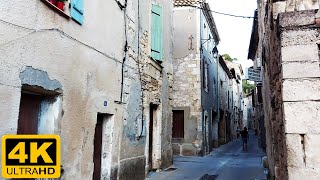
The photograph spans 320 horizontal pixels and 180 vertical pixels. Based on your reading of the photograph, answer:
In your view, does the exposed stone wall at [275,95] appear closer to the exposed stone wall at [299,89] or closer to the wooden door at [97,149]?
the exposed stone wall at [299,89]

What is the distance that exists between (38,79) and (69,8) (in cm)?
133

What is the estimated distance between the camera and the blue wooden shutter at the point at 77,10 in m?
4.86

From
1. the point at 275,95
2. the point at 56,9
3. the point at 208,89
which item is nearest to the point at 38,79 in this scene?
the point at 56,9

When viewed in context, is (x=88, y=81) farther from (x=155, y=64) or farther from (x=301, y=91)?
(x=155, y=64)

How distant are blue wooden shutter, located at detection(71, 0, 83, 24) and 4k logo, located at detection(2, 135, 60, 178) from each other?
3293 mm

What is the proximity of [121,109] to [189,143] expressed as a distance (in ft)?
26.8

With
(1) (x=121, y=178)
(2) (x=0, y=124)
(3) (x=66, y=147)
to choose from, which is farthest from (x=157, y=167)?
(2) (x=0, y=124)

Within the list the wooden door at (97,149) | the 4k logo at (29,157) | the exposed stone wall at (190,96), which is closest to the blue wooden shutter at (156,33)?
the wooden door at (97,149)

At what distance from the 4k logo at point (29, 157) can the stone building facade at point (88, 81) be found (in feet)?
6.05

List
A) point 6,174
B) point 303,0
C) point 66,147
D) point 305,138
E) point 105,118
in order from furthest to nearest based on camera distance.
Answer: point 105,118 → point 66,147 → point 303,0 → point 305,138 → point 6,174

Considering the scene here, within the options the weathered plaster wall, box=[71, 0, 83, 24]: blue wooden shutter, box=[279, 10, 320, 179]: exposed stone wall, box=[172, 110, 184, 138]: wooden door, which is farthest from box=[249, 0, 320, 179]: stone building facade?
the weathered plaster wall

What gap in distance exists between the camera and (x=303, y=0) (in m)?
4.26

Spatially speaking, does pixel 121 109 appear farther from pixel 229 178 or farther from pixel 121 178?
pixel 229 178

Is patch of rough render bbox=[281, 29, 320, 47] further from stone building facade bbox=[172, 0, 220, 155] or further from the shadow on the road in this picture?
stone building facade bbox=[172, 0, 220, 155]
